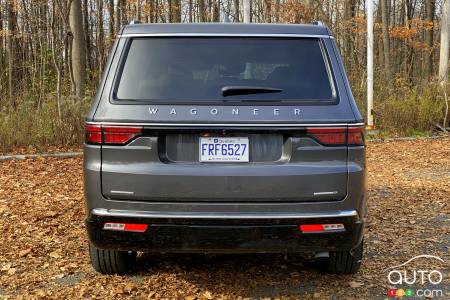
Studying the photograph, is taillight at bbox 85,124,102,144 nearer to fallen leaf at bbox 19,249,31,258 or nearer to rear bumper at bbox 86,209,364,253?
rear bumper at bbox 86,209,364,253

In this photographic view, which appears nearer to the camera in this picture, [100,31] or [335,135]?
[335,135]

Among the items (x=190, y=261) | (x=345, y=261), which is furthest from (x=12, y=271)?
(x=345, y=261)

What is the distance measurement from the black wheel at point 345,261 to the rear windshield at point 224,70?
1346 mm

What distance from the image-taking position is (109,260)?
4031 millimetres

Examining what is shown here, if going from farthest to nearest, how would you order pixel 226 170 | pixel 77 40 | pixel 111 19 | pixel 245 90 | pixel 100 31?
pixel 100 31 → pixel 111 19 → pixel 77 40 → pixel 245 90 → pixel 226 170

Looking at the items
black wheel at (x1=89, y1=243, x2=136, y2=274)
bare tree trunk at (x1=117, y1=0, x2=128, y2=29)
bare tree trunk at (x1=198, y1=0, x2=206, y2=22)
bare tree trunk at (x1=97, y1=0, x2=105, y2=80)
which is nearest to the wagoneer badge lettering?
Answer: black wheel at (x1=89, y1=243, x2=136, y2=274)

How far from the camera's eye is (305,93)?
3.38 meters

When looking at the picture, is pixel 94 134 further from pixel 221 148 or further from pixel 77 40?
pixel 77 40

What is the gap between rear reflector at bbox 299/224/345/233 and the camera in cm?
328

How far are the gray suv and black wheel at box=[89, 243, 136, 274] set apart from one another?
601 mm

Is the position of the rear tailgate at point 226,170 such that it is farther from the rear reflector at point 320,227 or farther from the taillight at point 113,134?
the rear reflector at point 320,227

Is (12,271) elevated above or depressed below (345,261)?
below

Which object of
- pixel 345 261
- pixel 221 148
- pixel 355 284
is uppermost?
pixel 221 148

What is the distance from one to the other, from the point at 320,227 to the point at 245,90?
98 cm
